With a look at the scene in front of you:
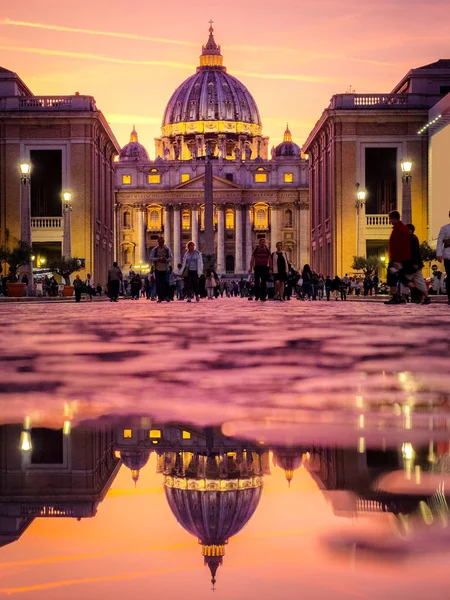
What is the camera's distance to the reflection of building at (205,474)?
2.49 meters

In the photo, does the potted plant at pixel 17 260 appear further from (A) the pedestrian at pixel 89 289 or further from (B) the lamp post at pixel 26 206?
(A) the pedestrian at pixel 89 289

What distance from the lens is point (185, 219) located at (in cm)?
14812

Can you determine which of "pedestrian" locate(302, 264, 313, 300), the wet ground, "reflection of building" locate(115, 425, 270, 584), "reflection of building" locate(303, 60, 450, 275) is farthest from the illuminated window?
"reflection of building" locate(115, 425, 270, 584)

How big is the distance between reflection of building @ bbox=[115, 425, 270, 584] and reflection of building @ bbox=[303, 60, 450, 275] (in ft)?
212

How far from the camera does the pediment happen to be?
14250 cm

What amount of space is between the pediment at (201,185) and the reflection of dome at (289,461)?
140 metres

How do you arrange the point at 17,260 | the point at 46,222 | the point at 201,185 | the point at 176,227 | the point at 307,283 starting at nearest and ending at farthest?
the point at 307,283, the point at 17,260, the point at 46,222, the point at 201,185, the point at 176,227

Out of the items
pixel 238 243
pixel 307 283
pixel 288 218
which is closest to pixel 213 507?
pixel 307 283

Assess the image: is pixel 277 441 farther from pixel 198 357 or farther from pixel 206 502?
pixel 198 357

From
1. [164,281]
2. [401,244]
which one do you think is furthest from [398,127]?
[401,244]

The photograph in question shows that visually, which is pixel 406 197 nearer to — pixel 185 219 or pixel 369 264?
pixel 369 264

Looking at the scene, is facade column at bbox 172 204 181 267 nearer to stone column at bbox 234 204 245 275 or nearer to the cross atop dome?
stone column at bbox 234 204 245 275

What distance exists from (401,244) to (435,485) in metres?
19.0

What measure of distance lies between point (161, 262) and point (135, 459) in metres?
29.2
